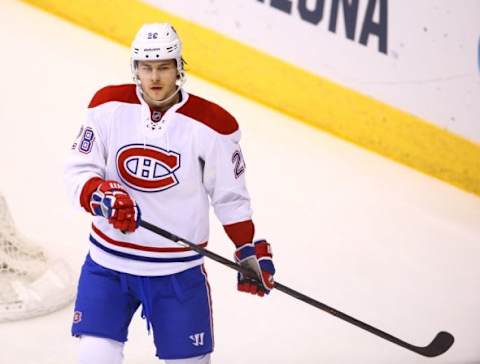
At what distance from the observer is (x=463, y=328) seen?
438 cm

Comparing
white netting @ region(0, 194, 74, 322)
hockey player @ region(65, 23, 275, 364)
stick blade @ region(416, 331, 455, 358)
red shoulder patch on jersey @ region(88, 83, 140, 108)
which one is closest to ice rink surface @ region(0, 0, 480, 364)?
white netting @ region(0, 194, 74, 322)

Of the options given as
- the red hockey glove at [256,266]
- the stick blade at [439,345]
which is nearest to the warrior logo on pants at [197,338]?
the red hockey glove at [256,266]

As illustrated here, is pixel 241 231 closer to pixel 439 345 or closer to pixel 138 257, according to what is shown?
pixel 138 257

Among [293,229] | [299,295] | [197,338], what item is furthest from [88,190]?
[293,229]

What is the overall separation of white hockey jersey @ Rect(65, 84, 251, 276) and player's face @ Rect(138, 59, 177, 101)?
52mm

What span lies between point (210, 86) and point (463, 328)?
2.51 metres

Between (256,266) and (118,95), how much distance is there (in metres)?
0.59

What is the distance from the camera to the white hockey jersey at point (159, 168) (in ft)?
9.96

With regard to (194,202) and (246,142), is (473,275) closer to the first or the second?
(246,142)

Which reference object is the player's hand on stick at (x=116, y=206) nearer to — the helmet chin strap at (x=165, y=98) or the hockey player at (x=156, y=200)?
the hockey player at (x=156, y=200)

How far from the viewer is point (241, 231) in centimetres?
318

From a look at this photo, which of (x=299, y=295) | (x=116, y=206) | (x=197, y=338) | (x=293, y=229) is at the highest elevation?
(x=116, y=206)

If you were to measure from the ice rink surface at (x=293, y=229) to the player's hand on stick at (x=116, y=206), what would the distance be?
1.00m

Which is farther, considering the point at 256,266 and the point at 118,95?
the point at 256,266
